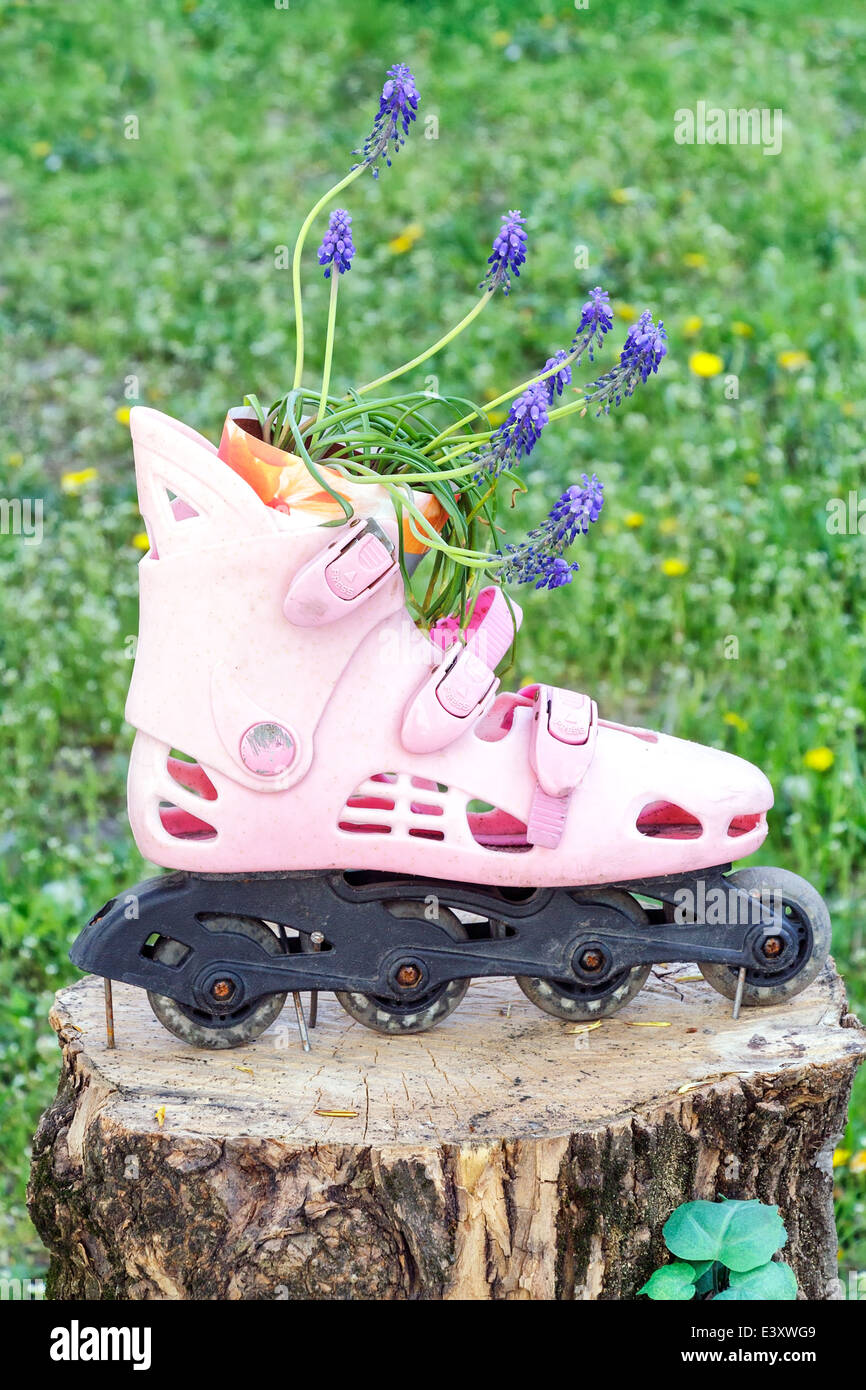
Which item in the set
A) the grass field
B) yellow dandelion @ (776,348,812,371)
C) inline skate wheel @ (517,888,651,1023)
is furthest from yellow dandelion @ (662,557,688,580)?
inline skate wheel @ (517,888,651,1023)

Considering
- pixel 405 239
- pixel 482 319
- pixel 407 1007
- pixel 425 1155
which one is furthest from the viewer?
pixel 405 239

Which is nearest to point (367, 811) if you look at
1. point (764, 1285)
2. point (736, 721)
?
point (764, 1285)

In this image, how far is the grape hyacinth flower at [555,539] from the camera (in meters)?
2.56

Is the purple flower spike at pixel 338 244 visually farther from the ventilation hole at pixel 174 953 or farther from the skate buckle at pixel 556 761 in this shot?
the ventilation hole at pixel 174 953

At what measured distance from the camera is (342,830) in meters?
2.69

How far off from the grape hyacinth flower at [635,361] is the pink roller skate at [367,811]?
0.39 metres

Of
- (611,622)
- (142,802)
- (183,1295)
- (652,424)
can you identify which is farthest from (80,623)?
(183,1295)

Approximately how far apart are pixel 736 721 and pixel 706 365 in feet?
6.17

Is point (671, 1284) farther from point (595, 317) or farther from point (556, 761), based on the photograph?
point (595, 317)

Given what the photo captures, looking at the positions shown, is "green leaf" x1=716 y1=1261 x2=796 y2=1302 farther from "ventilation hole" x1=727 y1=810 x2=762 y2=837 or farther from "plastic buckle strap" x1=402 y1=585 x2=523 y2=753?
"plastic buckle strap" x1=402 y1=585 x2=523 y2=753

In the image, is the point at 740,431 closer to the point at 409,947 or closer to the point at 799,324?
the point at 799,324

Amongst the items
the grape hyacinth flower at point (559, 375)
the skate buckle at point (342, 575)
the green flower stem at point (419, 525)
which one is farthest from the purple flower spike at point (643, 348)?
the skate buckle at point (342, 575)

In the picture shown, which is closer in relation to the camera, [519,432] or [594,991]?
[519,432]

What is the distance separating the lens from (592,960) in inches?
109
